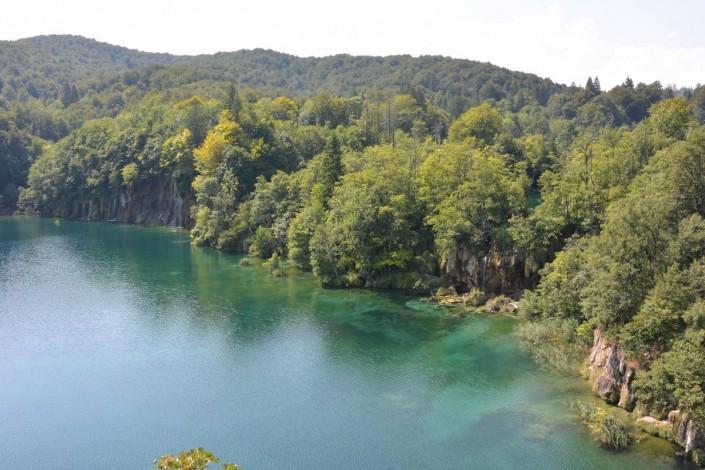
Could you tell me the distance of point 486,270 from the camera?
191 ft

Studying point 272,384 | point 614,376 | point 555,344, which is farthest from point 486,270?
point 272,384

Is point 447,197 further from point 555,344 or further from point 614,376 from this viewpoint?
point 614,376

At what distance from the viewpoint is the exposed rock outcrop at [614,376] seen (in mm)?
36125

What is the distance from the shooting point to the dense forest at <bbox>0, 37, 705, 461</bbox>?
36.5 meters

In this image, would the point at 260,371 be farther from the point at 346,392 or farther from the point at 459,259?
the point at 459,259

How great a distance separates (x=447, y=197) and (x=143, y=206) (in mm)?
73892

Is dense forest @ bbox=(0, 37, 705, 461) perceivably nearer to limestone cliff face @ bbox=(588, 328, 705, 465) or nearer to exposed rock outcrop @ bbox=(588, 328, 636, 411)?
limestone cliff face @ bbox=(588, 328, 705, 465)

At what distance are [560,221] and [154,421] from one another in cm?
3698

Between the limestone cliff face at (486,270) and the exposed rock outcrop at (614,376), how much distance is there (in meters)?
17.0

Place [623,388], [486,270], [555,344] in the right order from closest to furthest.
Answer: [623,388] < [555,344] < [486,270]

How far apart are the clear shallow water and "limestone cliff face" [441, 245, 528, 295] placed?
4.77 metres

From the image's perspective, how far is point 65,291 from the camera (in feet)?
218

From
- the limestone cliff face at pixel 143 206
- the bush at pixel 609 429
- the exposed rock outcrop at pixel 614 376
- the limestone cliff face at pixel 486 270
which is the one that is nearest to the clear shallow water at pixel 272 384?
the bush at pixel 609 429

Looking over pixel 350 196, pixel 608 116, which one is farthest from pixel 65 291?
pixel 608 116
